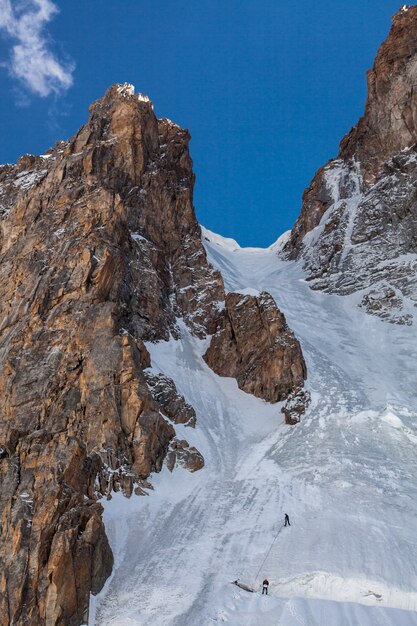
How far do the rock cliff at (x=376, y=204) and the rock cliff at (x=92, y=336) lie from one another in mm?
17741

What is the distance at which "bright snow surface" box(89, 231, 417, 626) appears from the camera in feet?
96.8

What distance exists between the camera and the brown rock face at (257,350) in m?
56.6

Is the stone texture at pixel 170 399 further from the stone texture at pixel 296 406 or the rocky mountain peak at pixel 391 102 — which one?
the rocky mountain peak at pixel 391 102

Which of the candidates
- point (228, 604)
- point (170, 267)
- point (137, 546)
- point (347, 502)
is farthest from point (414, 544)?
point (170, 267)

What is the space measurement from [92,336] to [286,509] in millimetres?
18598

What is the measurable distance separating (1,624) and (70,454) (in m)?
9.14

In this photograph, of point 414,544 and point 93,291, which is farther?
point 93,291

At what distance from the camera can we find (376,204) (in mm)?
84062

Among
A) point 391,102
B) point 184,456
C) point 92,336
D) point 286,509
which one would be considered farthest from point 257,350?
point 391,102

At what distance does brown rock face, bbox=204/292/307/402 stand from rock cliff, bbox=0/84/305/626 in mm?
170

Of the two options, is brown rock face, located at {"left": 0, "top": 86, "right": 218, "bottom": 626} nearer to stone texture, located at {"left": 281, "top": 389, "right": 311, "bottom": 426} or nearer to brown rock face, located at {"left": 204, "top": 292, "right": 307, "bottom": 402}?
brown rock face, located at {"left": 204, "top": 292, "right": 307, "bottom": 402}

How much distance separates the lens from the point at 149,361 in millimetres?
50719

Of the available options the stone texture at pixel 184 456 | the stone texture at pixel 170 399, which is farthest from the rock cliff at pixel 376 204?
the stone texture at pixel 184 456

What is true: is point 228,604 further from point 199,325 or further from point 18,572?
point 199,325
